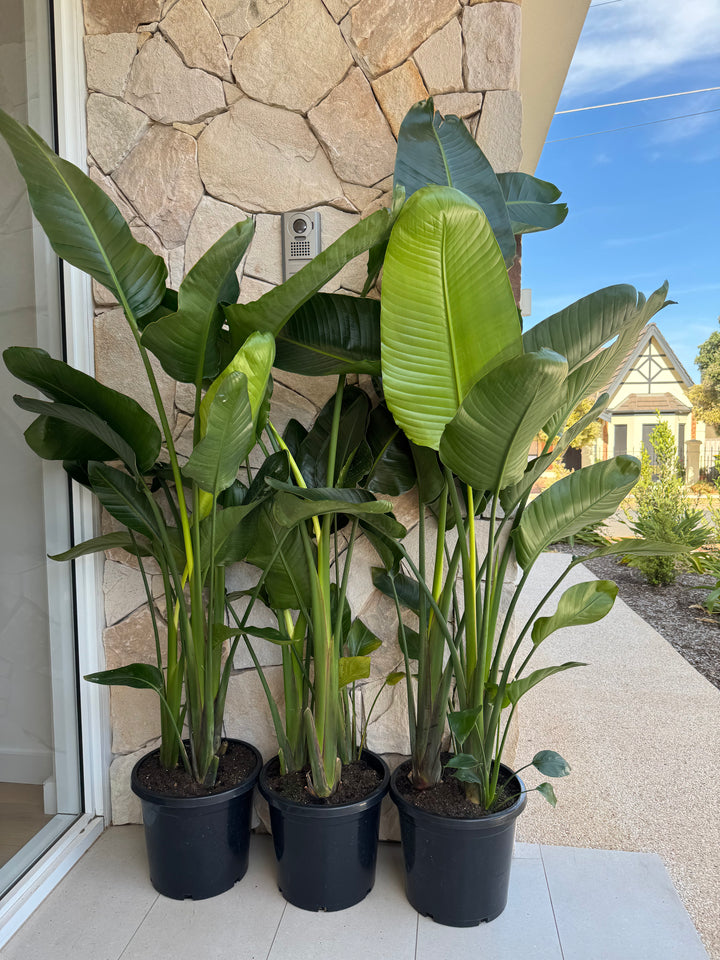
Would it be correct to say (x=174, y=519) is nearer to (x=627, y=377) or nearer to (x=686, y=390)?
(x=627, y=377)

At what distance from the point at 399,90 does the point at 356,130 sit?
137 mm

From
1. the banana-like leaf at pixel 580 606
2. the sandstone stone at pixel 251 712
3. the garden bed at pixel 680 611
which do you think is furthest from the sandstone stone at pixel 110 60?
the garden bed at pixel 680 611

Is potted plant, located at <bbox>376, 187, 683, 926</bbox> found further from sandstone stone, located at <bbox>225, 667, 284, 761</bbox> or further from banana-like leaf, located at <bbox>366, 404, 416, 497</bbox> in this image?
sandstone stone, located at <bbox>225, 667, 284, 761</bbox>

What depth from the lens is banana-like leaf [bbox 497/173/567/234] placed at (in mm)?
1518

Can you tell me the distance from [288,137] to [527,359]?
1.05 m

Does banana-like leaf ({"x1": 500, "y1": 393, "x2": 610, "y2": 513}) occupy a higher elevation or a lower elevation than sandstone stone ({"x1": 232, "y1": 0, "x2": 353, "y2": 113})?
lower

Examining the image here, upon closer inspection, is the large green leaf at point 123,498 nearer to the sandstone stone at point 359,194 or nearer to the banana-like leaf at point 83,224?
the banana-like leaf at point 83,224

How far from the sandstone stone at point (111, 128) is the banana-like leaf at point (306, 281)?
814 millimetres

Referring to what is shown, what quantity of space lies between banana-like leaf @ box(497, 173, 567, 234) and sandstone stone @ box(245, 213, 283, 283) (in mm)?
564

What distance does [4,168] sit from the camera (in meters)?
1.46

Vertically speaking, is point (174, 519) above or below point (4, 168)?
below

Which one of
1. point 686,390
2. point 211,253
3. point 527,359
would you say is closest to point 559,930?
point 527,359

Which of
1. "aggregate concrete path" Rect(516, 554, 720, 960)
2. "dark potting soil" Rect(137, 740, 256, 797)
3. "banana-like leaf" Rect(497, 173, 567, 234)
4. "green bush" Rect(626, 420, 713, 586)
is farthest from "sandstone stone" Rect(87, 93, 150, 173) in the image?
"green bush" Rect(626, 420, 713, 586)

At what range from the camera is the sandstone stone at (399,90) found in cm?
160
